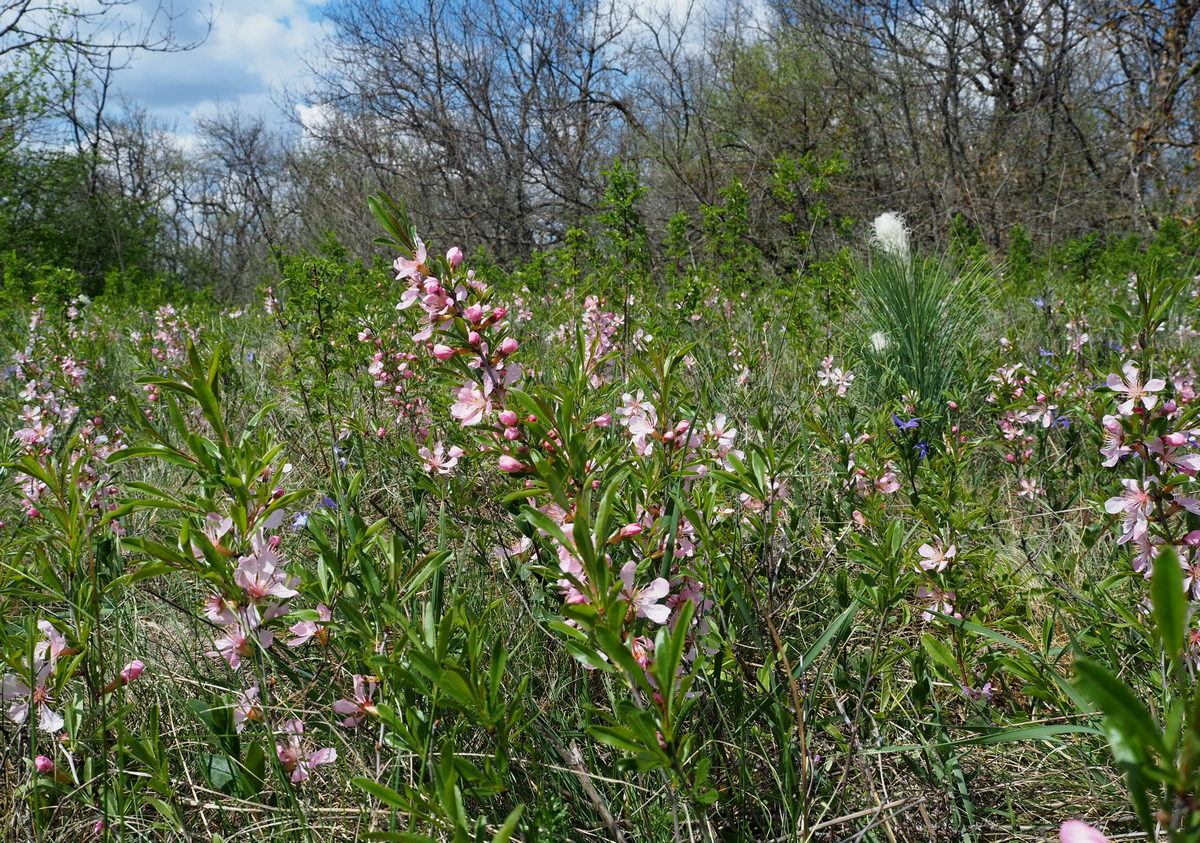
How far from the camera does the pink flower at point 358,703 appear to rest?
1177 mm

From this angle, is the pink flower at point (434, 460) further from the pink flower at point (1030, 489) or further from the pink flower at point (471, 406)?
the pink flower at point (1030, 489)

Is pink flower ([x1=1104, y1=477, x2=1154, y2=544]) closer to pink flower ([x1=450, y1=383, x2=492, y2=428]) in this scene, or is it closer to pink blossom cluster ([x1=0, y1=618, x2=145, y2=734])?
pink flower ([x1=450, y1=383, x2=492, y2=428])

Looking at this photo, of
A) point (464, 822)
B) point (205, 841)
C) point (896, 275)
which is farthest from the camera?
point (896, 275)

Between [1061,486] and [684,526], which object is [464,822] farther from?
[1061,486]

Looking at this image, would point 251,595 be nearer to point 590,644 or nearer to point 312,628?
point 312,628

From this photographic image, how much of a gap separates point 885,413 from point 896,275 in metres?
2.18

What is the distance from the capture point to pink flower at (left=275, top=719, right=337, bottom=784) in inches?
51.4

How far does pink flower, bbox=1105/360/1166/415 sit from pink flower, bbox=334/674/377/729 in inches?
54.4

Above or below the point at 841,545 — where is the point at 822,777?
below

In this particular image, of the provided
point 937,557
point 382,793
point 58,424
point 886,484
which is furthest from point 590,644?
point 58,424

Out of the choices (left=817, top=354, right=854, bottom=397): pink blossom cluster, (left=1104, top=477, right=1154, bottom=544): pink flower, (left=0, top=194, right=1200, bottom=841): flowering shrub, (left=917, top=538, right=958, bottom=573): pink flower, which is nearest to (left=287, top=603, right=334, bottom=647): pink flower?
(left=0, top=194, right=1200, bottom=841): flowering shrub

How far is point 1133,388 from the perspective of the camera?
1.32 metres

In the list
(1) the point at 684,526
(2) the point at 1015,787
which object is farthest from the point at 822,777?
(1) the point at 684,526

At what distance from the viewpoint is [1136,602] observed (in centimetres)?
155
